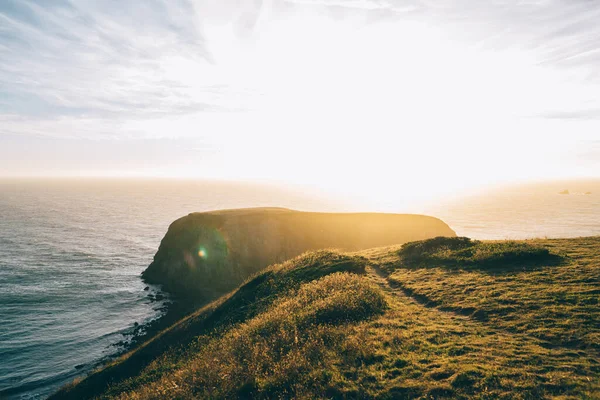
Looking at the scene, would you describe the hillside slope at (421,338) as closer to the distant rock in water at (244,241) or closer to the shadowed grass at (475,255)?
the shadowed grass at (475,255)

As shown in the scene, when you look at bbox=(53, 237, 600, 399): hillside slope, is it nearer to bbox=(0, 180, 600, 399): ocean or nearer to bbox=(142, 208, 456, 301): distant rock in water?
bbox=(0, 180, 600, 399): ocean

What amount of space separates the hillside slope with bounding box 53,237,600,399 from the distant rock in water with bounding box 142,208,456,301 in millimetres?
36986

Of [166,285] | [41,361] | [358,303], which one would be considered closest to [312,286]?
[358,303]

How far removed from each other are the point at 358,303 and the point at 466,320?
5118 millimetres

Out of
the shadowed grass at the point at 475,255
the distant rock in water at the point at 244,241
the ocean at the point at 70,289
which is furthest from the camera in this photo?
the distant rock in water at the point at 244,241

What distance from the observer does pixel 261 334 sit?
16.0 meters

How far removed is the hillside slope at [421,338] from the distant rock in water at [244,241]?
121 feet

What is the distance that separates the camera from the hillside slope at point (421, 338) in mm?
9961

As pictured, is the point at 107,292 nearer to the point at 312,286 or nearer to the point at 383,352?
the point at 312,286

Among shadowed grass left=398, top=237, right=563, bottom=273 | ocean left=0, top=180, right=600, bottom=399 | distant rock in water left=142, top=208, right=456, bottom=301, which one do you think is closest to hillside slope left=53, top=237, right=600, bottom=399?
shadowed grass left=398, top=237, right=563, bottom=273

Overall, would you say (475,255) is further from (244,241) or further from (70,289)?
(70,289)

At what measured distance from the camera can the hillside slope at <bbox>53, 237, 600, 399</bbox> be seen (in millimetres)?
9961

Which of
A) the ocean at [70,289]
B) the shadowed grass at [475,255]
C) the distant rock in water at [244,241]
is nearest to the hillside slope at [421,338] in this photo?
the shadowed grass at [475,255]

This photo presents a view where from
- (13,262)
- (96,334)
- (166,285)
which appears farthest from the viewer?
(13,262)
